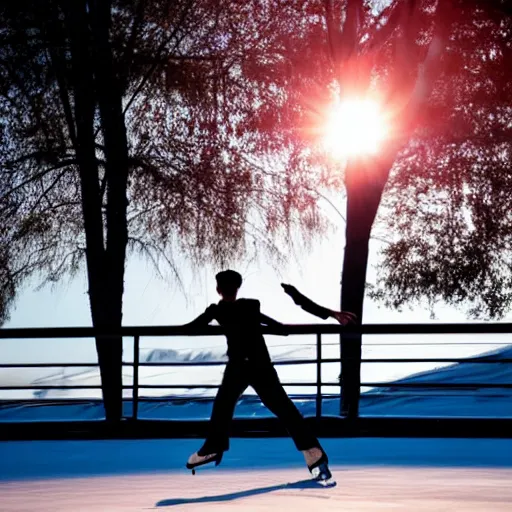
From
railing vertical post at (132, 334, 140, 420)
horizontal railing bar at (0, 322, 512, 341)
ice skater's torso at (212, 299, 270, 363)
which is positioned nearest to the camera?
ice skater's torso at (212, 299, 270, 363)

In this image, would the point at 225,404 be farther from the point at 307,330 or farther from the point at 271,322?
the point at 307,330

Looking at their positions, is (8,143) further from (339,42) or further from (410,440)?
(410,440)

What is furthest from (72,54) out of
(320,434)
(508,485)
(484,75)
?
(508,485)

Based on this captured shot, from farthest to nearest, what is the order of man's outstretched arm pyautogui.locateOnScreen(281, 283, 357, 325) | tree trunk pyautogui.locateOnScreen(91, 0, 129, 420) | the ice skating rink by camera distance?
tree trunk pyautogui.locateOnScreen(91, 0, 129, 420) → man's outstretched arm pyautogui.locateOnScreen(281, 283, 357, 325) → the ice skating rink

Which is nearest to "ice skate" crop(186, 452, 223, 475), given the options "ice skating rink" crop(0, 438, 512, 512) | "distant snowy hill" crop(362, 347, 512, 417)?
"ice skating rink" crop(0, 438, 512, 512)

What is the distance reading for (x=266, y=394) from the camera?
9016 mm

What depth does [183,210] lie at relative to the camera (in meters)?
20.0

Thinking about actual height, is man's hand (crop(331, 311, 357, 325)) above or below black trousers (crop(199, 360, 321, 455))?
above

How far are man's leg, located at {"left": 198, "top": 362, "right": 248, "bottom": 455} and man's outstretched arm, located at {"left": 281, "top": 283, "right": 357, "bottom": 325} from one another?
684mm

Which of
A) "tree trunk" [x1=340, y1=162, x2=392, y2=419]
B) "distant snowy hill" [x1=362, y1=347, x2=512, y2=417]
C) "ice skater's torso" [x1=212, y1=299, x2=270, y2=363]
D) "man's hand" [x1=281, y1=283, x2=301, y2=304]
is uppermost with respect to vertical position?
"tree trunk" [x1=340, y1=162, x2=392, y2=419]

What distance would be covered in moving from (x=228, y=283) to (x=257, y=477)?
180 centimetres

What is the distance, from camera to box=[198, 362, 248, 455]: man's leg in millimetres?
9019

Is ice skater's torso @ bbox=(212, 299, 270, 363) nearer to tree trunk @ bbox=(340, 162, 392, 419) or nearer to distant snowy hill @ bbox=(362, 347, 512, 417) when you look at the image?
tree trunk @ bbox=(340, 162, 392, 419)

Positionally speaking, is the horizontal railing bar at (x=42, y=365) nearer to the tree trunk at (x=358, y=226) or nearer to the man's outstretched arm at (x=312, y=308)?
the man's outstretched arm at (x=312, y=308)
